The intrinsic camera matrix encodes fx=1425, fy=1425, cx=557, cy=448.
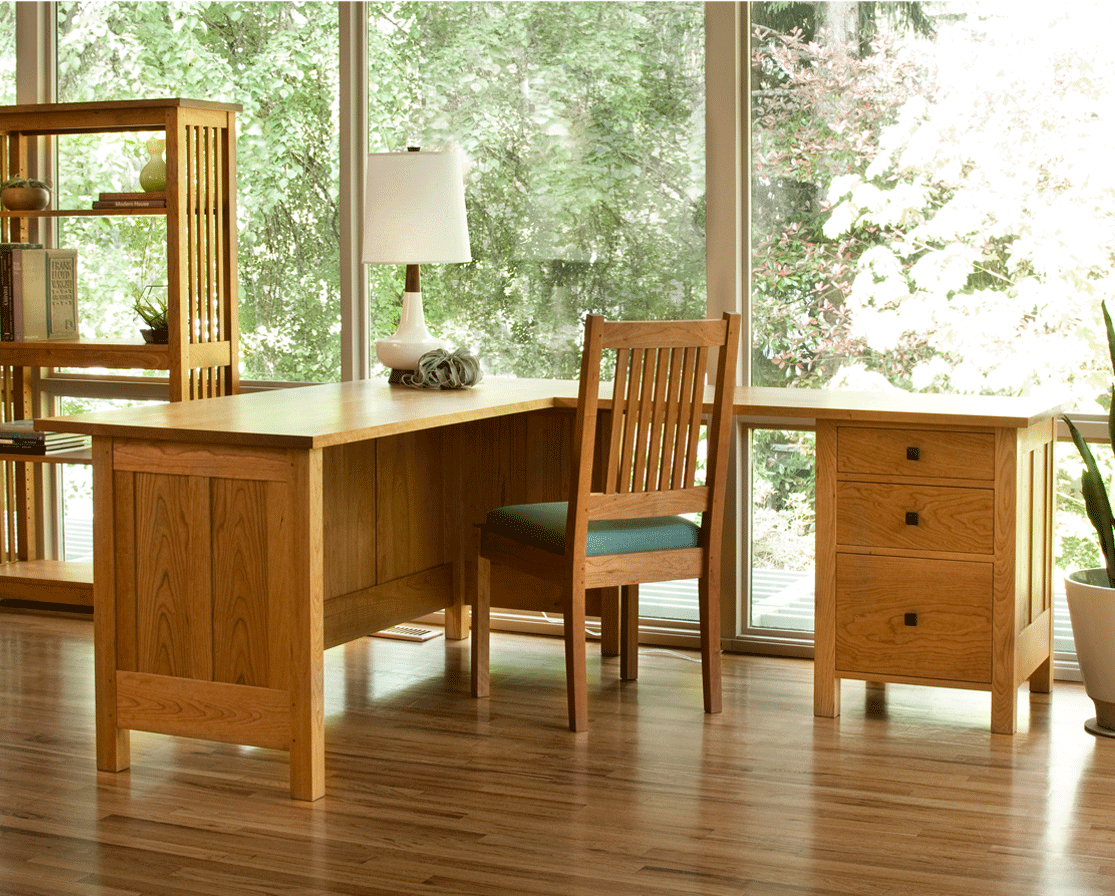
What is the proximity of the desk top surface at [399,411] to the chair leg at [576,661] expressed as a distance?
0.50 m

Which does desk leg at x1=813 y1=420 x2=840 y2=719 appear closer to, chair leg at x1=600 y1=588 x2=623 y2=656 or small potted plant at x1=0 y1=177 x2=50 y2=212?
chair leg at x1=600 y1=588 x2=623 y2=656

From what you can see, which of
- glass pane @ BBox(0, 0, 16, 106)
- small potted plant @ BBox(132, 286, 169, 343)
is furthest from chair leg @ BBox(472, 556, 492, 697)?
glass pane @ BBox(0, 0, 16, 106)

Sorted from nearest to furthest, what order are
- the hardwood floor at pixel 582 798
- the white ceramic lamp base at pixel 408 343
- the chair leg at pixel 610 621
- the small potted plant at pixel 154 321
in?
1. the hardwood floor at pixel 582 798
2. the white ceramic lamp base at pixel 408 343
3. the chair leg at pixel 610 621
4. the small potted plant at pixel 154 321

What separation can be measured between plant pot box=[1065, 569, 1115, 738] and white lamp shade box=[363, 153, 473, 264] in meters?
1.87

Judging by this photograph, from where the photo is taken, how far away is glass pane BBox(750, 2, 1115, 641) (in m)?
3.77

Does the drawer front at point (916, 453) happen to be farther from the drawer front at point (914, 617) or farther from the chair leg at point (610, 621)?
the chair leg at point (610, 621)

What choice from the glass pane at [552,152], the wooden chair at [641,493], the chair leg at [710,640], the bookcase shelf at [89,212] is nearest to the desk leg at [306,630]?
the wooden chair at [641,493]

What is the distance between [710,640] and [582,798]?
74cm

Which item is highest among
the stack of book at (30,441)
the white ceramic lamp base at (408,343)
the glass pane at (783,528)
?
the white ceramic lamp base at (408,343)

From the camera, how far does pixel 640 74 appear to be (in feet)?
13.8

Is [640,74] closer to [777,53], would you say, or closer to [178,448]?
[777,53]

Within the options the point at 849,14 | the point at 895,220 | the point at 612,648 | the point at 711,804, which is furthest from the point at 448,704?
the point at 849,14

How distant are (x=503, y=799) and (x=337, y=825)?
1.14 feet

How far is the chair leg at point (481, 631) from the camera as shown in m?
3.67
